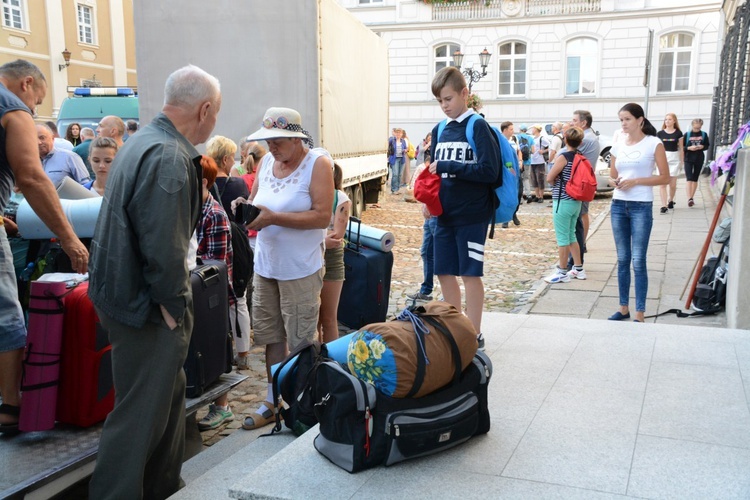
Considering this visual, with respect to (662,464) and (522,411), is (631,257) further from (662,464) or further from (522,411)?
(662,464)

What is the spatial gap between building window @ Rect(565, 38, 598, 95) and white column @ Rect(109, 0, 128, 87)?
20.6 metres

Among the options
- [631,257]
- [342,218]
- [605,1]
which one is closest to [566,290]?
[631,257]

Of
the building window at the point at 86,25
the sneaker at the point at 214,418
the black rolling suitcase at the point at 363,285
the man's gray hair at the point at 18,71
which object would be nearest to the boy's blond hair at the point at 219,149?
the black rolling suitcase at the point at 363,285

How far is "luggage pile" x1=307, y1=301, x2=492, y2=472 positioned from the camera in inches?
117

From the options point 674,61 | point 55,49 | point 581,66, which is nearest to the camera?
point 55,49

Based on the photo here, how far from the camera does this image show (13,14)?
2809cm

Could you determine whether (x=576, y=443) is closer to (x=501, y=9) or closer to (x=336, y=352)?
(x=336, y=352)

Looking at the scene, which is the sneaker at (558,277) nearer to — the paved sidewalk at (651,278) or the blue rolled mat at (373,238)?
the paved sidewalk at (651,278)

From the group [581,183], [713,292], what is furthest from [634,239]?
[581,183]

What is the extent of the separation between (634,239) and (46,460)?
15.7 feet

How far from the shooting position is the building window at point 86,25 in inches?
1244

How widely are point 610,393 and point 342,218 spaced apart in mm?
2191

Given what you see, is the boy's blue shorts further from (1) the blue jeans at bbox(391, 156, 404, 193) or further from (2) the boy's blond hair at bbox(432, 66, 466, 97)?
(1) the blue jeans at bbox(391, 156, 404, 193)

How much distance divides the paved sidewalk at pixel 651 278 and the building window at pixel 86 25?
26699mm
